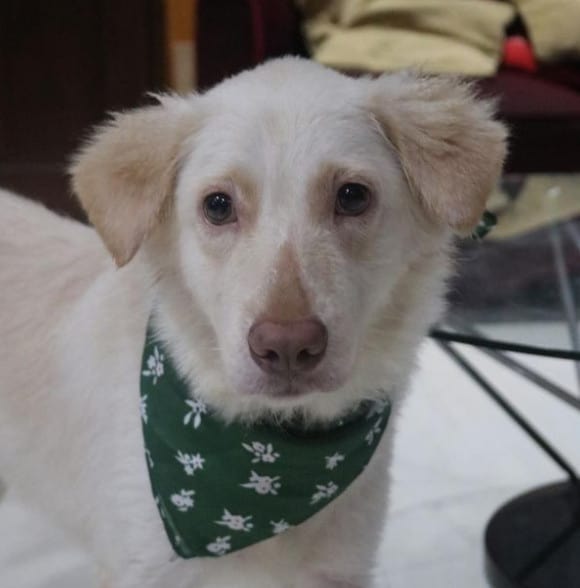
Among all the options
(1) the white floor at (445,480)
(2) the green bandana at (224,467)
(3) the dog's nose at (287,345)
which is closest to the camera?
Result: (3) the dog's nose at (287,345)

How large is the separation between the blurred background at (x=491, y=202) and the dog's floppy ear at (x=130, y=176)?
45 centimetres

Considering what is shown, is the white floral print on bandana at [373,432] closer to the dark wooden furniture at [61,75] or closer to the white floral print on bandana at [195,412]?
the white floral print on bandana at [195,412]

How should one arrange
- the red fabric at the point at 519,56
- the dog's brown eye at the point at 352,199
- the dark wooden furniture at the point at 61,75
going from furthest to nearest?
the dark wooden furniture at the point at 61,75
the red fabric at the point at 519,56
the dog's brown eye at the point at 352,199

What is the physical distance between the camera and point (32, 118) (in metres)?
3.05

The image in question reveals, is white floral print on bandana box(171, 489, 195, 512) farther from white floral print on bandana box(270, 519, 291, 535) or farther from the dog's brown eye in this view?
the dog's brown eye

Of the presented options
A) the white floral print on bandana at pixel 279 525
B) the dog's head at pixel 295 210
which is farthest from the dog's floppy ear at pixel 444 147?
the white floral print on bandana at pixel 279 525

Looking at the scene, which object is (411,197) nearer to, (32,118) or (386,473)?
(386,473)

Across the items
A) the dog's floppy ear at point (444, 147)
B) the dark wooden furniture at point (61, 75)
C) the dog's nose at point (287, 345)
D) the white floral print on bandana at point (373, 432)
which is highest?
the dog's floppy ear at point (444, 147)

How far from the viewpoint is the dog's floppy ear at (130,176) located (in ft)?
3.67

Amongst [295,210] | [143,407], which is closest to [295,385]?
[295,210]

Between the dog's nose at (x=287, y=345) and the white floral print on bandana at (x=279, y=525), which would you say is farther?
the white floral print on bandana at (x=279, y=525)

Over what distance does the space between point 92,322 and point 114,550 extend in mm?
299

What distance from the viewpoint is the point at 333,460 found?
4.02ft

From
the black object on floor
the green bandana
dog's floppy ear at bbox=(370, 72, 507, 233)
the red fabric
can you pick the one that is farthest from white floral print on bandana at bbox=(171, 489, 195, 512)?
the red fabric
